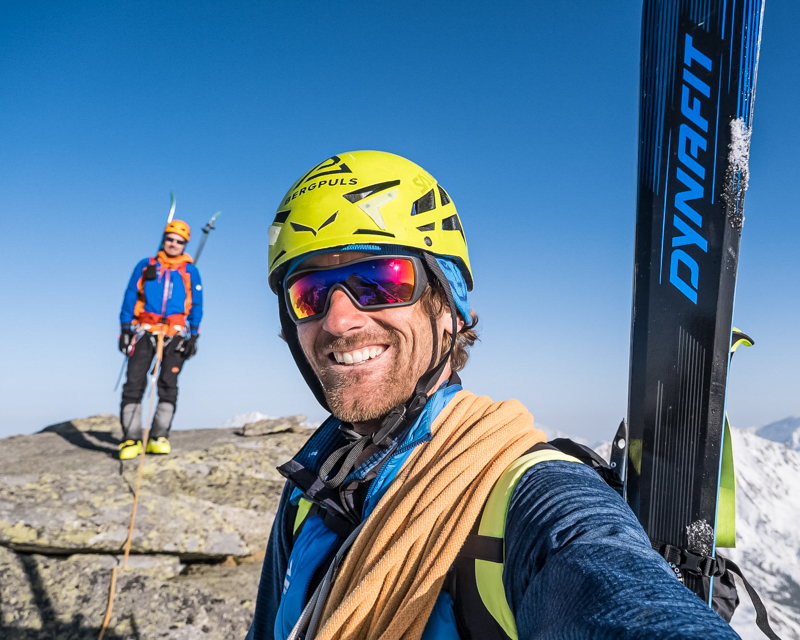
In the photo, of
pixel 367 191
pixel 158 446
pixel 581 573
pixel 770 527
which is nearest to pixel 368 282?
pixel 367 191

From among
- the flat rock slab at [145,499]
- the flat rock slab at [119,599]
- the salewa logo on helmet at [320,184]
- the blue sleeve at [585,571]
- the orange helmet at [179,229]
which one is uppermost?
the orange helmet at [179,229]

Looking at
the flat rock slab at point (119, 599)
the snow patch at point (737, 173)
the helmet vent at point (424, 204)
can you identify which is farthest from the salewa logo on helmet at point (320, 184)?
the flat rock slab at point (119, 599)

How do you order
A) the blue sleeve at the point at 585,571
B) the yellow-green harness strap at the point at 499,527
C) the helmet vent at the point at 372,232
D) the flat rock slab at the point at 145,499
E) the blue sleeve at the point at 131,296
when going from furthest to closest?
1. the blue sleeve at the point at 131,296
2. the flat rock slab at the point at 145,499
3. the helmet vent at the point at 372,232
4. the yellow-green harness strap at the point at 499,527
5. the blue sleeve at the point at 585,571

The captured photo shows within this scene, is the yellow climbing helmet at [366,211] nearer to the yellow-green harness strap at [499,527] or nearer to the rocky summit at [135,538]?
the yellow-green harness strap at [499,527]

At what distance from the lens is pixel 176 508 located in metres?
6.18

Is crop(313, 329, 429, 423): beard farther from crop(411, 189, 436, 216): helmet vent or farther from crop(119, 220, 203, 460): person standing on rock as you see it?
crop(119, 220, 203, 460): person standing on rock

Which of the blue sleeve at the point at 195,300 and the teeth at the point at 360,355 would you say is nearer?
the teeth at the point at 360,355

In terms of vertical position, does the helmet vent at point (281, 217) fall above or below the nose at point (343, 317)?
above

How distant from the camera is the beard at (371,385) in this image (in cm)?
198

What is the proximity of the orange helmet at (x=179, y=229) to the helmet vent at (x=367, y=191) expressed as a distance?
20.6 ft

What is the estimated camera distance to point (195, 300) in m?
7.75

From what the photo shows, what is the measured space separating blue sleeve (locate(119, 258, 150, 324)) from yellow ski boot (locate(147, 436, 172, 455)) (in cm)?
184

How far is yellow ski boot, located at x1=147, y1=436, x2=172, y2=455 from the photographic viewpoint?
22.8 feet

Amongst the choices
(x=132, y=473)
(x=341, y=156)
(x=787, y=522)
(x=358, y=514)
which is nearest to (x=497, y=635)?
(x=358, y=514)
